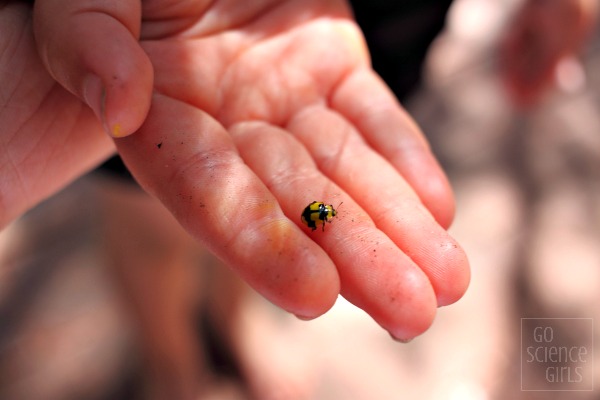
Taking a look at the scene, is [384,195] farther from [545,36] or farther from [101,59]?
[545,36]

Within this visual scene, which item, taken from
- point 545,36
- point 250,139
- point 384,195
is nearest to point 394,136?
point 384,195

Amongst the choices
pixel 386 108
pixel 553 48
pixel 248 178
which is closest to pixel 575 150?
pixel 553 48

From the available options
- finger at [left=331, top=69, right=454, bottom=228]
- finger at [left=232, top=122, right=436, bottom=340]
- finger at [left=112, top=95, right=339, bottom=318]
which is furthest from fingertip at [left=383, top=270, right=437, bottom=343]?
finger at [left=331, top=69, right=454, bottom=228]

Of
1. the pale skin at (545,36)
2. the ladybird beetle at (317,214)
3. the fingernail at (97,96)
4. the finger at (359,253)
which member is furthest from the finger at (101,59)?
the pale skin at (545,36)

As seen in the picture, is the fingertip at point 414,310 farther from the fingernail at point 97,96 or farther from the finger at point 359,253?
the fingernail at point 97,96

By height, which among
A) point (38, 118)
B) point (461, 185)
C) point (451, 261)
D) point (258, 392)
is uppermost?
point (38, 118)

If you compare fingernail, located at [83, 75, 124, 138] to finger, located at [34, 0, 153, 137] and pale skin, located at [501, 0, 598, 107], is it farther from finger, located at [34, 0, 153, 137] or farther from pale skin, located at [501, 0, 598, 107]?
pale skin, located at [501, 0, 598, 107]

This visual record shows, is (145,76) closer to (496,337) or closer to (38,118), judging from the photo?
(38,118)
